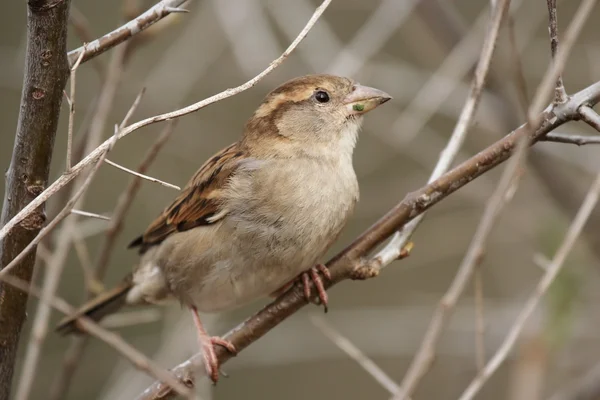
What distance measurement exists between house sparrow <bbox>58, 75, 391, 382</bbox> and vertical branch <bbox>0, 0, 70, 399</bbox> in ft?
2.46

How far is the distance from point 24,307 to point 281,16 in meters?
2.55

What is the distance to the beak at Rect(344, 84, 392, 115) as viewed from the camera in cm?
318

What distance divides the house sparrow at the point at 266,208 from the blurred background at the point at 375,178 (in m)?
0.26

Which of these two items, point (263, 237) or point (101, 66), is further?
point (101, 66)

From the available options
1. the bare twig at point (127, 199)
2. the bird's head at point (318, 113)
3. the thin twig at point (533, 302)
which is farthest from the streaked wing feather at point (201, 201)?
the thin twig at point (533, 302)

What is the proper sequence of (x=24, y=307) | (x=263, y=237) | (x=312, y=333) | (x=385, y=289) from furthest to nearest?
1. (x=385, y=289)
2. (x=312, y=333)
3. (x=263, y=237)
4. (x=24, y=307)

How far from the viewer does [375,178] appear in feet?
20.5

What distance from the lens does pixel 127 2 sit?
3016 mm

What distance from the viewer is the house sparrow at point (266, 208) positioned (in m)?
3.02

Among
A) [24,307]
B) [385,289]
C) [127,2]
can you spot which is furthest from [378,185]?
[24,307]

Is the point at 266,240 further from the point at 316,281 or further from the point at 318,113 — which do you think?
the point at 318,113

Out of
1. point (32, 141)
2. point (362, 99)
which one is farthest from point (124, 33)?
point (362, 99)

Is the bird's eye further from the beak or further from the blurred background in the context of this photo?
the blurred background

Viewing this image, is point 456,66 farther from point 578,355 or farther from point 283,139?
point 578,355
